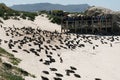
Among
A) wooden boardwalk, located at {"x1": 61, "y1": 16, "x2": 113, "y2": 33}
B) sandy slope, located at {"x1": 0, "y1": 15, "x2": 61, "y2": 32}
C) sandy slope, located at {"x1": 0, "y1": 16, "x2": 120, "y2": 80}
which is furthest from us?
wooden boardwalk, located at {"x1": 61, "y1": 16, "x2": 113, "y2": 33}

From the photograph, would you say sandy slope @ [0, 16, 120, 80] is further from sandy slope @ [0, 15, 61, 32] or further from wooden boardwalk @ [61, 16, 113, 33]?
wooden boardwalk @ [61, 16, 113, 33]

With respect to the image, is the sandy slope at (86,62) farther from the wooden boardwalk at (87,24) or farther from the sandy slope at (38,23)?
the wooden boardwalk at (87,24)

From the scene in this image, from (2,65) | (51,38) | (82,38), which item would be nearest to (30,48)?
(51,38)

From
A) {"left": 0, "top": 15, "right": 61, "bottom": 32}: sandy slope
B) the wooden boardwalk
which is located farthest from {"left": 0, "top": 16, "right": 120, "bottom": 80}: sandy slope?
the wooden boardwalk

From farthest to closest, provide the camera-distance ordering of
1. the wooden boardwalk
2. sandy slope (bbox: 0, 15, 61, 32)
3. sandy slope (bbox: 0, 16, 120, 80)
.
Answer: the wooden boardwalk
sandy slope (bbox: 0, 15, 61, 32)
sandy slope (bbox: 0, 16, 120, 80)

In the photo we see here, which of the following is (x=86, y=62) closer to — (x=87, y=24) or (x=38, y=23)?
(x=87, y=24)

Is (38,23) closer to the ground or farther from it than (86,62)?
closer to the ground

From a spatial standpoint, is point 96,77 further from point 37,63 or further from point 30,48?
point 30,48

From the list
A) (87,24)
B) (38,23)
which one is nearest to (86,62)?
(87,24)

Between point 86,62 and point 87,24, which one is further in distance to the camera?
point 87,24

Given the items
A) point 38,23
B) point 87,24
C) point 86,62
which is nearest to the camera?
point 86,62

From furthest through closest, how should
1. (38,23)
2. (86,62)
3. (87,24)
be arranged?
(38,23) < (87,24) < (86,62)

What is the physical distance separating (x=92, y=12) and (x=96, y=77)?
129 ft

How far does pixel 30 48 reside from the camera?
32.9 meters
